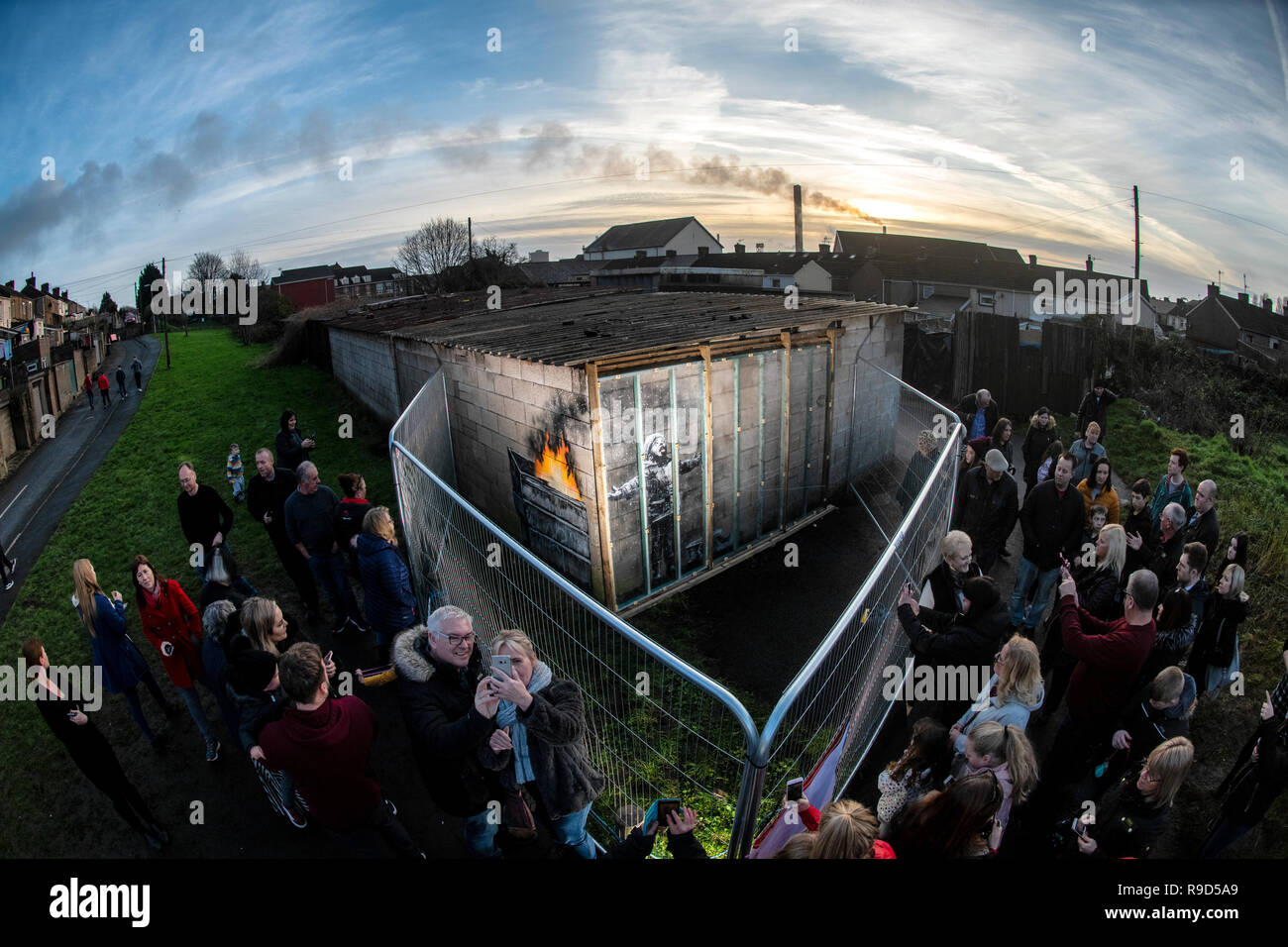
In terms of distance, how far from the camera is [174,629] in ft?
15.6

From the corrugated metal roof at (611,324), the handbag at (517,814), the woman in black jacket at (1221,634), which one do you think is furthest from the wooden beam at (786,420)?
the handbag at (517,814)

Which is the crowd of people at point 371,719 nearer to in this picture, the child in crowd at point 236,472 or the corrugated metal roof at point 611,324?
the corrugated metal roof at point 611,324

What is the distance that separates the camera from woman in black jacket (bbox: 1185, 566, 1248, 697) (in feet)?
14.5

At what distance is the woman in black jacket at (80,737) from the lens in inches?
147

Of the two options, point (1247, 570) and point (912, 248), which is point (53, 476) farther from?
point (912, 248)

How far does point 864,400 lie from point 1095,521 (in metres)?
4.92

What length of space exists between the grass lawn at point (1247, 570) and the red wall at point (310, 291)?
65.0 m

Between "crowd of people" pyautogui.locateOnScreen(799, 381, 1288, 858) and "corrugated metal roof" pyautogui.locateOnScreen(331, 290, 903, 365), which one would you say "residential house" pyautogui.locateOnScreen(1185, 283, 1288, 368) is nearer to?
"corrugated metal roof" pyautogui.locateOnScreen(331, 290, 903, 365)

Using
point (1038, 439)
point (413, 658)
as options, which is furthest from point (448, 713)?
point (1038, 439)

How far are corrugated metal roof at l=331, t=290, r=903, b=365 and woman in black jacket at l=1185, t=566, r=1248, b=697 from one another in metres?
5.27

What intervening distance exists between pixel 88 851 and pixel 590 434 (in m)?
5.21

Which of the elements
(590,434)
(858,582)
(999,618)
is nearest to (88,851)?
(590,434)

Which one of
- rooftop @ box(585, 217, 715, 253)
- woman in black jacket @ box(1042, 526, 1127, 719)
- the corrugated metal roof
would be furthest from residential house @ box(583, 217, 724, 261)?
woman in black jacket @ box(1042, 526, 1127, 719)
